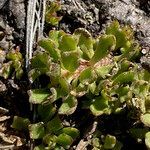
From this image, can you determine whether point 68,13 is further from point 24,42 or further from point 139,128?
point 139,128

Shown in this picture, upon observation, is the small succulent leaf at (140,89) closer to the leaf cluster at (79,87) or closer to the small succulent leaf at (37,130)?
the leaf cluster at (79,87)

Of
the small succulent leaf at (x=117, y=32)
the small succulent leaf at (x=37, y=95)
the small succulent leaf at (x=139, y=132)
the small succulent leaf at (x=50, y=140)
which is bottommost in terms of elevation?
the small succulent leaf at (x=50, y=140)

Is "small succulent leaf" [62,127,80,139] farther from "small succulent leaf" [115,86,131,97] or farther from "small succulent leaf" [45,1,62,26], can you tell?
"small succulent leaf" [45,1,62,26]

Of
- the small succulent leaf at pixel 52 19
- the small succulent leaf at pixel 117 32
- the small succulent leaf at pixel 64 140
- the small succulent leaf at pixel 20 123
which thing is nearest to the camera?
the small succulent leaf at pixel 64 140

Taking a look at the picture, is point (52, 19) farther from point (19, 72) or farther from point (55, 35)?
point (19, 72)

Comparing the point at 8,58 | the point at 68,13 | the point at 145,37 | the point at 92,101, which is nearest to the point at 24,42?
the point at 8,58

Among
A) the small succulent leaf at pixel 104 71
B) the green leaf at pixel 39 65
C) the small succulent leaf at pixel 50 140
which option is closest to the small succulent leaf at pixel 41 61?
the green leaf at pixel 39 65
